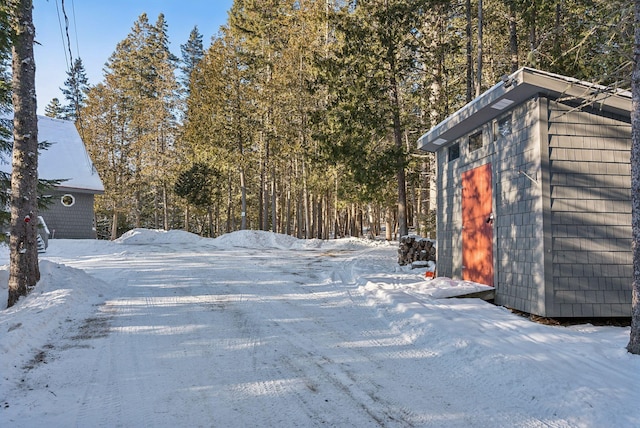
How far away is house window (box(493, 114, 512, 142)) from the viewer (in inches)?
279

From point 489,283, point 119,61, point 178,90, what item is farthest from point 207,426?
point 119,61

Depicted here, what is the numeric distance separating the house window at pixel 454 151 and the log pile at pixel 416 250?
3.30 metres

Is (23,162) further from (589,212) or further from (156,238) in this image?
(156,238)

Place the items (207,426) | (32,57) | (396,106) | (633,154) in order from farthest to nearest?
(396,106) < (32,57) < (633,154) < (207,426)

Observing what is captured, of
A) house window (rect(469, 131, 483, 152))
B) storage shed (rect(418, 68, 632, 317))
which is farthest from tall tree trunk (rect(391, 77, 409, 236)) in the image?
storage shed (rect(418, 68, 632, 317))

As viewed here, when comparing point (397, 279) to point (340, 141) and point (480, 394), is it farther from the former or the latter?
point (340, 141)

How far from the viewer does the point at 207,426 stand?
2.95 metres

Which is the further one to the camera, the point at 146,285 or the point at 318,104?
the point at 318,104

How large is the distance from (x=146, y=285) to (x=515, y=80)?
809 centimetres

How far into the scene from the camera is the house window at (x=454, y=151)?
900cm

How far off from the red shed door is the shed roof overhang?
3.22 feet

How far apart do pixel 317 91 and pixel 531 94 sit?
17027 mm

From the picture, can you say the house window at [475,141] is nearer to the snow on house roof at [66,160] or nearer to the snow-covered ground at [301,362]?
the snow-covered ground at [301,362]

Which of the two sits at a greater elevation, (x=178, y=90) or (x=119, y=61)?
(x=119, y=61)
